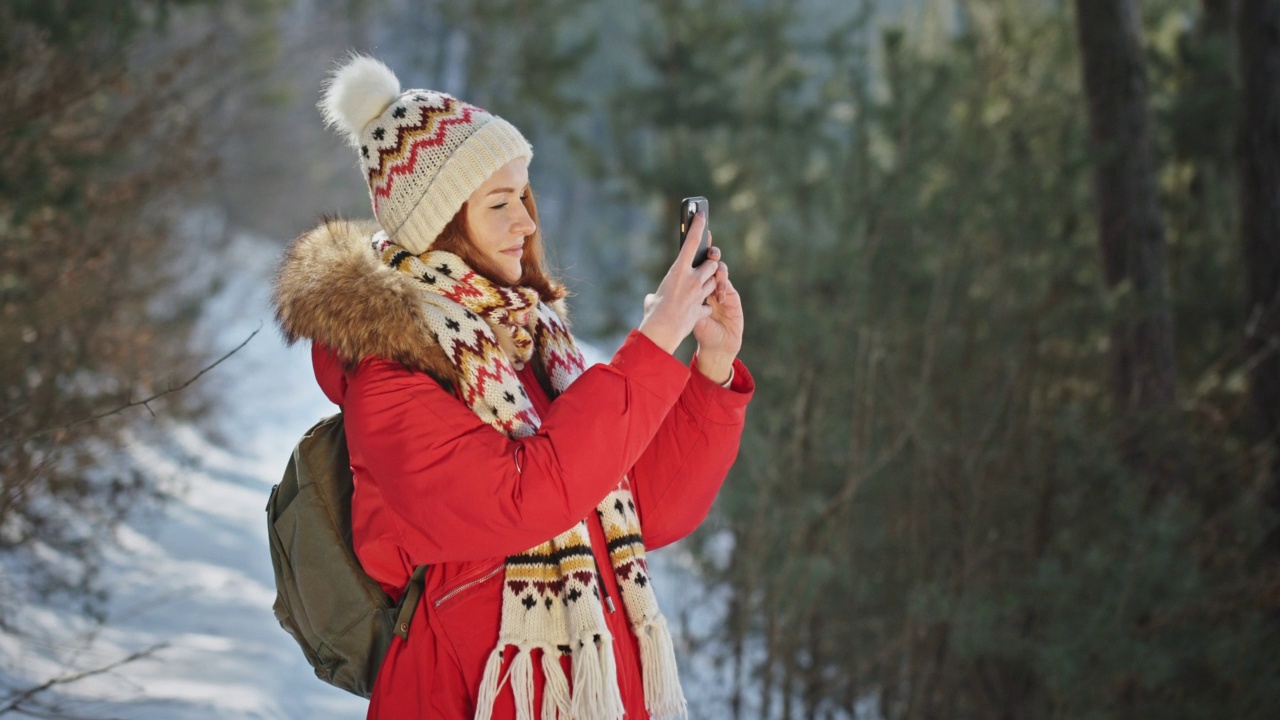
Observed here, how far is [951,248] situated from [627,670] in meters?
3.65

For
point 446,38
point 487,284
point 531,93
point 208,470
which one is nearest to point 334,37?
point 531,93

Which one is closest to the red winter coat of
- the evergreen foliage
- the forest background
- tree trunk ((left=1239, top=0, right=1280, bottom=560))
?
the forest background

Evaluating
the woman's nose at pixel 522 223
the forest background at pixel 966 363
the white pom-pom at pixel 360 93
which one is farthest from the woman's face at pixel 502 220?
the forest background at pixel 966 363

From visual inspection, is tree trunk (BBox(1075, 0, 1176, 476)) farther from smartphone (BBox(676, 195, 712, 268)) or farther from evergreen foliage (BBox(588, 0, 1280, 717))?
smartphone (BBox(676, 195, 712, 268))

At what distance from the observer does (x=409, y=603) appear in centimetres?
183

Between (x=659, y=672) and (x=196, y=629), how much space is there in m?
2.95

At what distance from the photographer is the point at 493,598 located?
1847 mm

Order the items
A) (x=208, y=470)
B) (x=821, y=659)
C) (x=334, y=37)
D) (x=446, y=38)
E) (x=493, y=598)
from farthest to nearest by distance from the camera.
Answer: (x=446, y=38) → (x=334, y=37) → (x=208, y=470) → (x=821, y=659) → (x=493, y=598)

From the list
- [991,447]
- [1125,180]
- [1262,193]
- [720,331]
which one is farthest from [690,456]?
[1262,193]

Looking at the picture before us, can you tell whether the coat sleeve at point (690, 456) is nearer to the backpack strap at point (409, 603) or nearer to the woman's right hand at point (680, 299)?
the woman's right hand at point (680, 299)

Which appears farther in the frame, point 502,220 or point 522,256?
point 522,256

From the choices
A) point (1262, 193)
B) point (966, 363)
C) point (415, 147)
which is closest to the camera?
point (415, 147)

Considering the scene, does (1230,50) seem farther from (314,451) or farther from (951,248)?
(314,451)

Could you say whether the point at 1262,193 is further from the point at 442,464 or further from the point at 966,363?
the point at 442,464
